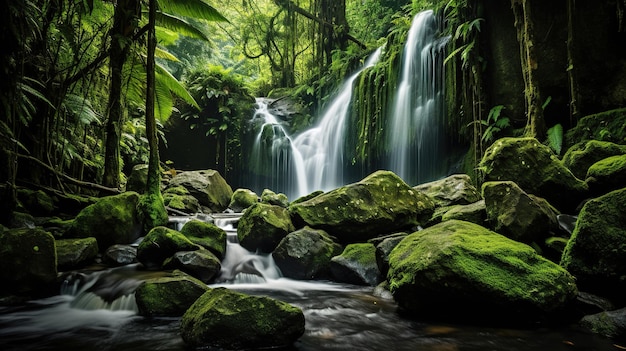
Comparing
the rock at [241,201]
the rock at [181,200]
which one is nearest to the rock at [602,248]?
the rock at [181,200]

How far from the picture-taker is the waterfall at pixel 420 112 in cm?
952

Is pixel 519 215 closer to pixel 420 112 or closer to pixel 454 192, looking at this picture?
pixel 454 192

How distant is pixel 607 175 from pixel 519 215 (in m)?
1.73

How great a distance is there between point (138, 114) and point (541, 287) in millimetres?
13836

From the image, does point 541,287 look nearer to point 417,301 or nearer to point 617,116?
point 417,301

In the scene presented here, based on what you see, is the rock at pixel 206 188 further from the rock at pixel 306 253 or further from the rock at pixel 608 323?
the rock at pixel 608 323

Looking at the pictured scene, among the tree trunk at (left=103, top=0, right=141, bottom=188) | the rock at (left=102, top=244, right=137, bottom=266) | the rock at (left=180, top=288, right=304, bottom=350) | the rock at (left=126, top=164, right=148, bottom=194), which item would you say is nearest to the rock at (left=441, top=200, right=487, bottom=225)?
the rock at (left=180, top=288, right=304, bottom=350)

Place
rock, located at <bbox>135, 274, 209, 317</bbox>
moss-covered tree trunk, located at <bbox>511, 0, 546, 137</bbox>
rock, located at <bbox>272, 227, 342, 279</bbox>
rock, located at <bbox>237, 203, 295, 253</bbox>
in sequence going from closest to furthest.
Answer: rock, located at <bbox>135, 274, 209, 317</bbox> < rock, located at <bbox>272, 227, 342, 279</bbox> < rock, located at <bbox>237, 203, 295, 253</bbox> < moss-covered tree trunk, located at <bbox>511, 0, 546, 137</bbox>

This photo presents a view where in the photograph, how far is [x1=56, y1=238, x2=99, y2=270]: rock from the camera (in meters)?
4.83

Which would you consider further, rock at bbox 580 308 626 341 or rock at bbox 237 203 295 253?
rock at bbox 237 203 295 253

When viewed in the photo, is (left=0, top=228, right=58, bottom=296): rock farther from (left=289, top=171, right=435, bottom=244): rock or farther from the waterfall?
the waterfall

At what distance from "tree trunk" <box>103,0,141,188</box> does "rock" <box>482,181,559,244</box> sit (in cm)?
701

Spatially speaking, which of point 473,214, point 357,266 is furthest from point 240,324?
point 473,214

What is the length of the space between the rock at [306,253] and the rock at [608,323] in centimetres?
331
